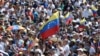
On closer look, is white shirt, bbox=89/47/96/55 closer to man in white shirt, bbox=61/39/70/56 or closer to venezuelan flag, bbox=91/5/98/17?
man in white shirt, bbox=61/39/70/56

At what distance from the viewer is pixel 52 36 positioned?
16.0 meters

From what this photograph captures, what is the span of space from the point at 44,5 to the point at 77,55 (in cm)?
996

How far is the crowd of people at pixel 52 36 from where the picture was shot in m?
14.7

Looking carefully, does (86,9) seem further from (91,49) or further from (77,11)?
(91,49)

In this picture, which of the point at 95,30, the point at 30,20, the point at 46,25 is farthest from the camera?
the point at 30,20

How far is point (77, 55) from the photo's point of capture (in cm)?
1452

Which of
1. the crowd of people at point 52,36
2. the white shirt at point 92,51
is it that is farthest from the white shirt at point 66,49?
the white shirt at point 92,51

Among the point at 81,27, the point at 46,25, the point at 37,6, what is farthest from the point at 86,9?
the point at 46,25

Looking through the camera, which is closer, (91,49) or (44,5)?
(91,49)

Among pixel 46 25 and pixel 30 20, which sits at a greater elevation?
pixel 46 25

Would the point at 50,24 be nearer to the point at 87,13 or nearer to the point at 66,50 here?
the point at 66,50

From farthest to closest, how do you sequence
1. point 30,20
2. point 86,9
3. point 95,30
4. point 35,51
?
1. point 86,9
2. point 30,20
3. point 95,30
4. point 35,51

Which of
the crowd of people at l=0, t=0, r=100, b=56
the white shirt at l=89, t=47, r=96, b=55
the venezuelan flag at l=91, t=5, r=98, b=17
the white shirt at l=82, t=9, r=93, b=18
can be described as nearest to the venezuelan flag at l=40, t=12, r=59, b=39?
the crowd of people at l=0, t=0, r=100, b=56

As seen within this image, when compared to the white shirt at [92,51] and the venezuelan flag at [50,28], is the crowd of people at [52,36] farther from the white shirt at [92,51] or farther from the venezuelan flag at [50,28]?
the venezuelan flag at [50,28]
